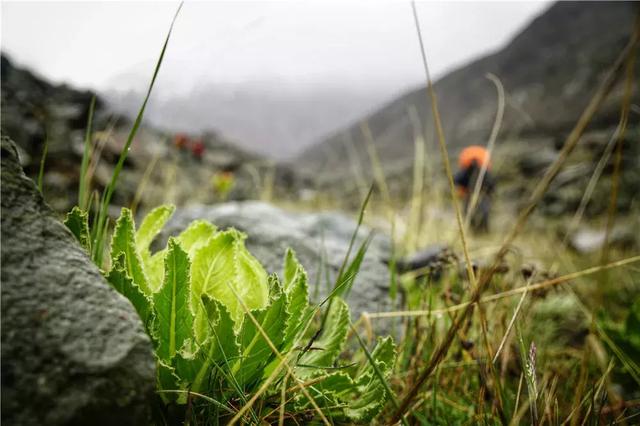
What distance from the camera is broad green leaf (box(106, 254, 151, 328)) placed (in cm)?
74

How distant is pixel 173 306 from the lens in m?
0.75

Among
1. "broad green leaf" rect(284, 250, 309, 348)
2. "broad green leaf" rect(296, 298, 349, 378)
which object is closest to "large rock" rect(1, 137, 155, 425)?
"broad green leaf" rect(284, 250, 309, 348)

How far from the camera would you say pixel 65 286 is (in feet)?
1.98

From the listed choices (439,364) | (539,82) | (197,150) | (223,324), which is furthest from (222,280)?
(539,82)

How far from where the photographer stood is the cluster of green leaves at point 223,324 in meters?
0.75

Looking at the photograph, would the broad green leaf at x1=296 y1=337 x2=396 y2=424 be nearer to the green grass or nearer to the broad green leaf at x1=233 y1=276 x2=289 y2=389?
the green grass

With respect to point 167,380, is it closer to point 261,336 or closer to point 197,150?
point 261,336

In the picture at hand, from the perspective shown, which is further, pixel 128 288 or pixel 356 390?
pixel 356 390

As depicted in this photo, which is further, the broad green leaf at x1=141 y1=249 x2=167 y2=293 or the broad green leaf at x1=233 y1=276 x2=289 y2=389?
the broad green leaf at x1=141 y1=249 x2=167 y2=293

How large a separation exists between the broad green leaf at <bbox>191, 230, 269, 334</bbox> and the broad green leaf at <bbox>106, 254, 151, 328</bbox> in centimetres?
15

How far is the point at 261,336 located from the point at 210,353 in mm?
107

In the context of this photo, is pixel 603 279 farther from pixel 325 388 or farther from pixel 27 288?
pixel 27 288

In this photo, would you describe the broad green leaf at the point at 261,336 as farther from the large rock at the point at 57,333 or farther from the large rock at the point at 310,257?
the large rock at the point at 310,257

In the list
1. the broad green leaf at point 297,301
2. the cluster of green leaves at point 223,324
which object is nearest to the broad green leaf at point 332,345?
the cluster of green leaves at point 223,324
